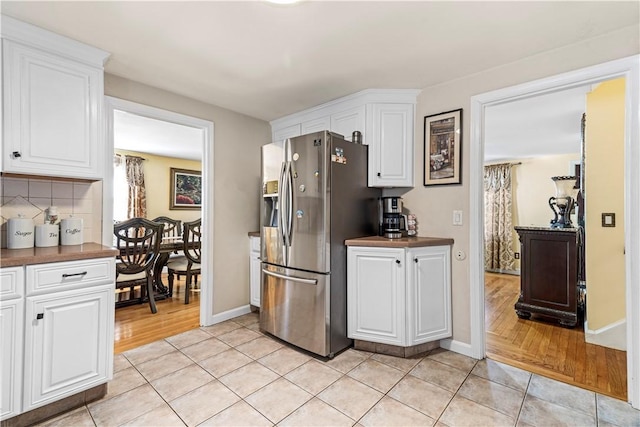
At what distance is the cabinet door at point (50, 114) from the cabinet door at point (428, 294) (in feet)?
7.86

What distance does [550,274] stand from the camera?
10.1 ft

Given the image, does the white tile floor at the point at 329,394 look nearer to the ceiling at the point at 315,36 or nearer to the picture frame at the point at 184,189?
the ceiling at the point at 315,36

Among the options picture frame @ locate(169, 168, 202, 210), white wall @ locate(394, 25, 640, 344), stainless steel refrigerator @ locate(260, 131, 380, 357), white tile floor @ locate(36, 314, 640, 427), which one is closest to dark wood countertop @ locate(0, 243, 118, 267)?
white tile floor @ locate(36, 314, 640, 427)

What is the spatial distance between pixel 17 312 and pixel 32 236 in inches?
21.9

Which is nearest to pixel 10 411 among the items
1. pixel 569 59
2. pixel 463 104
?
pixel 463 104

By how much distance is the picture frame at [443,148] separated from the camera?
95.5 inches

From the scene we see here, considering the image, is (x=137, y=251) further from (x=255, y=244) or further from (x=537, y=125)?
(x=537, y=125)

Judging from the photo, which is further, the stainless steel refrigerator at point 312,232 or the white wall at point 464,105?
the stainless steel refrigerator at point 312,232

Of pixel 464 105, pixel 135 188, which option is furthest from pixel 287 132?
pixel 135 188

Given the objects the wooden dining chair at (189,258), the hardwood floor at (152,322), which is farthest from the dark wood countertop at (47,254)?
the wooden dining chair at (189,258)

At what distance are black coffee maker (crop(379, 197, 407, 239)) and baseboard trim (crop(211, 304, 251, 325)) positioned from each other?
178cm

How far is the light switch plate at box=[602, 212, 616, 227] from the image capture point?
246 centimetres

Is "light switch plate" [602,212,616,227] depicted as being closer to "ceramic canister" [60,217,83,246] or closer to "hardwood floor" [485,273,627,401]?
"hardwood floor" [485,273,627,401]

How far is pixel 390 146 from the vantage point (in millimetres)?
2670
